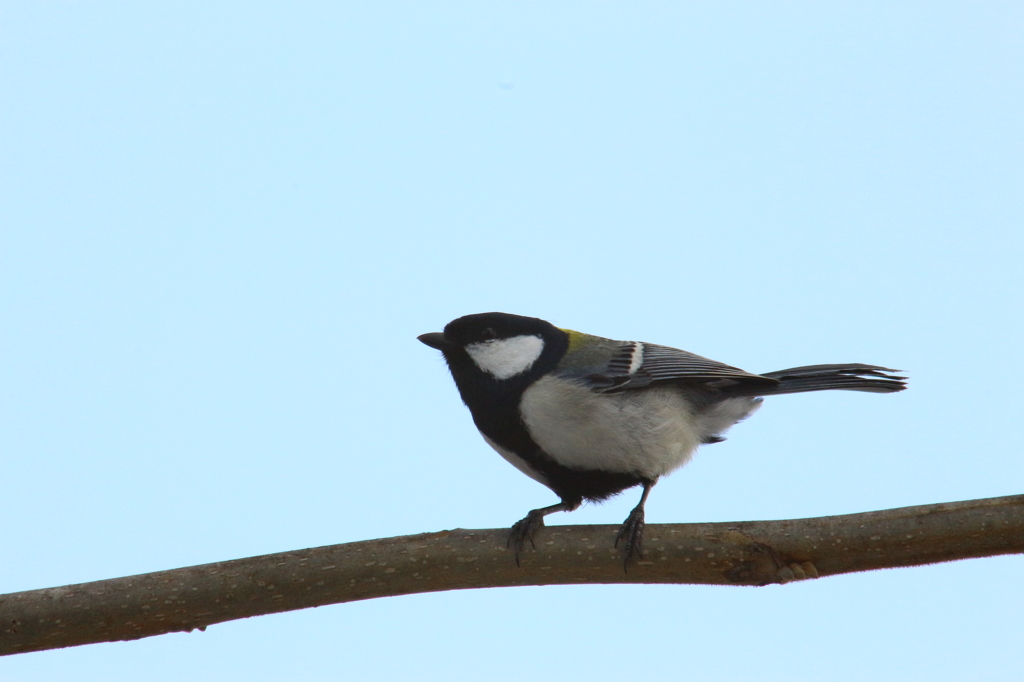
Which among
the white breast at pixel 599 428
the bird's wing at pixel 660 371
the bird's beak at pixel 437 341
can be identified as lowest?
the white breast at pixel 599 428

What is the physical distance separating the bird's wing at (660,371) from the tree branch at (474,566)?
89 centimetres

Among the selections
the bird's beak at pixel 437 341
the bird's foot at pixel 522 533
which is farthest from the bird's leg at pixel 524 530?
the bird's beak at pixel 437 341

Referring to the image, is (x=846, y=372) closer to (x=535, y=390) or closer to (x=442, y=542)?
(x=535, y=390)

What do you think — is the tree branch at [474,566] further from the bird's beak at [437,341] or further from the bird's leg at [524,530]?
the bird's beak at [437,341]

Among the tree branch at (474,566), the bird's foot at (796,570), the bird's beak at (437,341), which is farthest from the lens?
the bird's beak at (437,341)

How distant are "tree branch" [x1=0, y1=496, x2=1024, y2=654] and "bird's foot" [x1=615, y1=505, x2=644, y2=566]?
0.03 meters

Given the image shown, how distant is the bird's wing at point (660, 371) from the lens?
154 inches

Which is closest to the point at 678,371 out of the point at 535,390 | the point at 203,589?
the point at 535,390

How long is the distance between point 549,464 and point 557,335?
2.49ft

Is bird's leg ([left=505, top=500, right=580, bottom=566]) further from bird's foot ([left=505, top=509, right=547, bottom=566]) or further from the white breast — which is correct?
the white breast

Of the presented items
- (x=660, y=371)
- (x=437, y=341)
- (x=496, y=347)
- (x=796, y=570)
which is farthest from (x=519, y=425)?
(x=796, y=570)

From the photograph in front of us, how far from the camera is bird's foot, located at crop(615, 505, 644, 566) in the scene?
123 inches

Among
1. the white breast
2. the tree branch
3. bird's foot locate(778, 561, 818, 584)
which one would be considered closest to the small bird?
the white breast

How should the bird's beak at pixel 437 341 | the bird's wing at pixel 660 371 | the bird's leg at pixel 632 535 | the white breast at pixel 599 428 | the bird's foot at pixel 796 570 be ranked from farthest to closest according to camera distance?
the bird's beak at pixel 437 341 → the bird's wing at pixel 660 371 → the white breast at pixel 599 428 → the bird's leg at pixel 632 535 → the bird's foot at pixel 796 570
